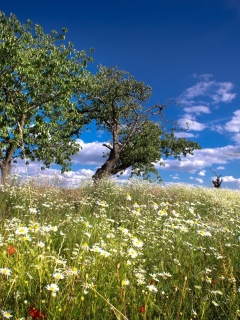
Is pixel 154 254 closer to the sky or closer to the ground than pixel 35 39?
closer to the ground

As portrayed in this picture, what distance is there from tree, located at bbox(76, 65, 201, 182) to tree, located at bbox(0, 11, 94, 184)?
385 cm

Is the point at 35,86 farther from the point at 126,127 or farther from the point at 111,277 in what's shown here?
the point at 111,277

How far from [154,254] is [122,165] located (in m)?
17.2

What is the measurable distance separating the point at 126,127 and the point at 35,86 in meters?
8.51

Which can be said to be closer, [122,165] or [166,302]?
[166,302]

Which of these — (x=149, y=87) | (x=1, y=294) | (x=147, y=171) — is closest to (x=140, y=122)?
(x=149, y=87)

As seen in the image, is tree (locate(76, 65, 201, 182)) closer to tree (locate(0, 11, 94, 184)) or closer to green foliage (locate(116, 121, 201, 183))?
green foliage (locate(116, 121, 201, 183))

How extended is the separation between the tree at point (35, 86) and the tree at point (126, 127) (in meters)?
3.85

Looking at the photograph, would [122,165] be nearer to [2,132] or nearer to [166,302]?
[2,132]

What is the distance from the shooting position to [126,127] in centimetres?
2119

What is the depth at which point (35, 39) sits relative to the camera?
14688 millimetres

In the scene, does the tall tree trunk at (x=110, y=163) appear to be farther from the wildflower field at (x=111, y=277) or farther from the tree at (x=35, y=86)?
the wildflower field at (x=111, y=277)

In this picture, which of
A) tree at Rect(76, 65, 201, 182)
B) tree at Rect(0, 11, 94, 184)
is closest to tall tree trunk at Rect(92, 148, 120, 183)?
tree at Rect(76, 65, 201, 182)

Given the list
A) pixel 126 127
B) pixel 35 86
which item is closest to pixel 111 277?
pixel 35 86
